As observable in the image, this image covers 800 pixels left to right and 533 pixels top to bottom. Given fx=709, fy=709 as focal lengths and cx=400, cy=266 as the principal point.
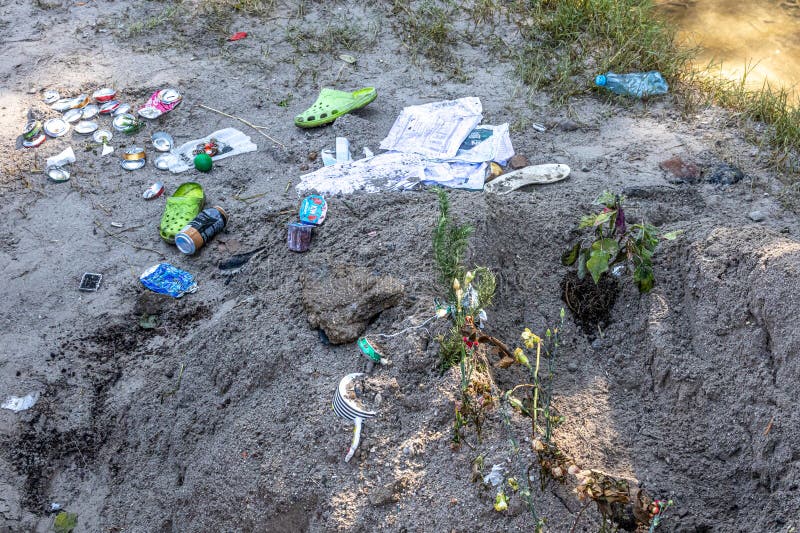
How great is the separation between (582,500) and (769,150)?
2.47 m

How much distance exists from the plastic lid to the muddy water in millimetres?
3206

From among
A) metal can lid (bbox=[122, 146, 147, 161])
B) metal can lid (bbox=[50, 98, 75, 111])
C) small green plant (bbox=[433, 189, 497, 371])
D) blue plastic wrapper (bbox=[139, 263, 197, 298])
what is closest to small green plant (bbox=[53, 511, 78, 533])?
blue plastic wrapper (bbox=[139, 263, 197, 298])

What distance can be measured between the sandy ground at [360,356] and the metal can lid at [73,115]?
0.17 meters

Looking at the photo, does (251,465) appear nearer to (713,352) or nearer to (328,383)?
(328,383)

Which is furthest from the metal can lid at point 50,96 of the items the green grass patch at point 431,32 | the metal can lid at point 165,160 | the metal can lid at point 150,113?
the green grass patch at point 431,32

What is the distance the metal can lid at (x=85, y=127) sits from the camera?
3.98 m

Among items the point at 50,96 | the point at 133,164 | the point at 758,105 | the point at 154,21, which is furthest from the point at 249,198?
the point at 758,105

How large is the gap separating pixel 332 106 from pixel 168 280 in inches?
55.7

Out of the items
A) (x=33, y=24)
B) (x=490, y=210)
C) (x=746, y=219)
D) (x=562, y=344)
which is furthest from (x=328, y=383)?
(x=33, y=24)

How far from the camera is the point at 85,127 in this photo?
4.01 m

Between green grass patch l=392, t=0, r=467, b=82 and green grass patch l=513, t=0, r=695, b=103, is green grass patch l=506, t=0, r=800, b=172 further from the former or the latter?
green grass patch l=392, t=0, r=467, b=82

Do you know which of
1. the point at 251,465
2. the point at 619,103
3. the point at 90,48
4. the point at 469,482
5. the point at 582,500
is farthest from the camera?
the point at 90,48

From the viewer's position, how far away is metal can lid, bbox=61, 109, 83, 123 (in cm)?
405

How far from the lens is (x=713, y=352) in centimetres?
230
